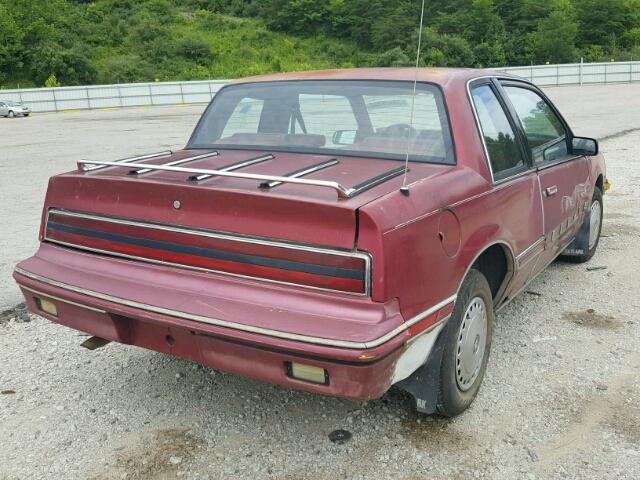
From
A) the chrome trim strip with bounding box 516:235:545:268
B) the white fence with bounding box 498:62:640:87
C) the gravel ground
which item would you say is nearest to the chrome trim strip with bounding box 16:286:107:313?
the gravel ground

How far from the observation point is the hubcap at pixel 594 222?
5.41 metres

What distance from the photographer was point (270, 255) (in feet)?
8.49

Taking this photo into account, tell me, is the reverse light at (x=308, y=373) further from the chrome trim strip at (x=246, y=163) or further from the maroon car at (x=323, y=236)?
the chrome trim strip at (x=246, y=163)

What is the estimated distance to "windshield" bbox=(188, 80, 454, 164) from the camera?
3342mm

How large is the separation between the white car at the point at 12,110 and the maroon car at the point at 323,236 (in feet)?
101

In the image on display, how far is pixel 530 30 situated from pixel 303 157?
6715cm

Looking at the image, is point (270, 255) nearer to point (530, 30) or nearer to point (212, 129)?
point (212, 129)

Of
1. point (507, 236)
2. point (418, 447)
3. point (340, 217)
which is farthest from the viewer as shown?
point (507, 236)

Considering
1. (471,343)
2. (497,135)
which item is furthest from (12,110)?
(471,343)

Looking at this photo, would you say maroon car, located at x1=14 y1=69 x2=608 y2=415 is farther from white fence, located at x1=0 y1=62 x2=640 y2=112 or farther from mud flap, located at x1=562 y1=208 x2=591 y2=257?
white fence, located at x1=0 y1=62 x2=640 y2=112

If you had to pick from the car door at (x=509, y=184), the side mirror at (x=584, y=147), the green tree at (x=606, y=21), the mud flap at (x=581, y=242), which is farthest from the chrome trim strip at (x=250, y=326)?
the green tree at (x=606, y=21)

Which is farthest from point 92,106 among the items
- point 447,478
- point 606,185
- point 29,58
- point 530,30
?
point 530,30

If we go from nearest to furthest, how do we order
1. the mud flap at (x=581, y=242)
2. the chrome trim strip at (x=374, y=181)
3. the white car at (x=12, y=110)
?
the chrome trim strip at (x=374, y=181) < the mud flap at (x=581, y=242) < the white car at (x=12, y=110)

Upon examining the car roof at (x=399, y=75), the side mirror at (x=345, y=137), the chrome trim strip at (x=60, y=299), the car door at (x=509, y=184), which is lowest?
the chrome trim strip at (x=60, y=299)
